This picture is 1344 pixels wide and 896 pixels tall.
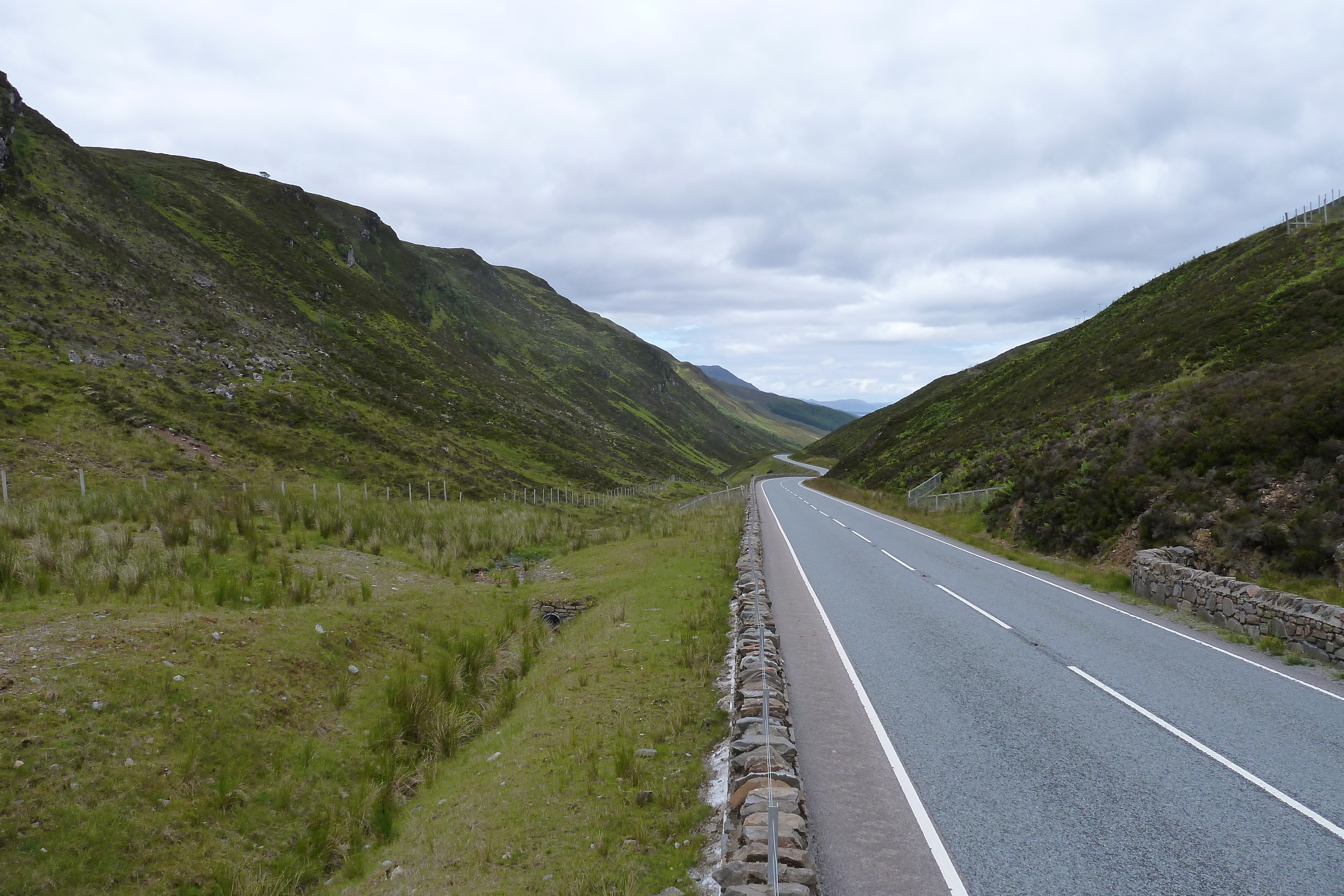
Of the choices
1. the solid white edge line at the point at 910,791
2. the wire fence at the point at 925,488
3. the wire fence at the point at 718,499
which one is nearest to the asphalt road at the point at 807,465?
the wire fence at the point at 718,499

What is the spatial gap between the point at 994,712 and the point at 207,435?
134 ft

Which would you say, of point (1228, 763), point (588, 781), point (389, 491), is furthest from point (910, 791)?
point (389, 491)

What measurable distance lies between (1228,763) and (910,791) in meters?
3.22

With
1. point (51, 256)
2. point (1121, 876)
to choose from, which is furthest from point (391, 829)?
point (51, 256)

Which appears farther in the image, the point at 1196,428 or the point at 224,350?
the point at 224,350

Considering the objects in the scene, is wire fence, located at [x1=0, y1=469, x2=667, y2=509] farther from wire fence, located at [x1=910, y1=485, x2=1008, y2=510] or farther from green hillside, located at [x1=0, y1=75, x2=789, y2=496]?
wire fence, located at [x1=910, y1=485, x2=1008, y2=510]

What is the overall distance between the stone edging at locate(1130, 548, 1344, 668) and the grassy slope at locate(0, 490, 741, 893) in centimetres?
883

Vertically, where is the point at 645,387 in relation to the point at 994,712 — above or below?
above

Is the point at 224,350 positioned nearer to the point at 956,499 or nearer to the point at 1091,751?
the point at 956,499

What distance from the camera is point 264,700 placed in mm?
8406

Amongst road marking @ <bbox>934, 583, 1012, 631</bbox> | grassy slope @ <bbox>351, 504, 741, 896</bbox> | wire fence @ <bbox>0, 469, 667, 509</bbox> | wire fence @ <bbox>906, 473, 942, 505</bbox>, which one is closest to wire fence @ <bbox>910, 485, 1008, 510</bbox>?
wire fence @ <bbox>906, 473, 942, 505</bbox>

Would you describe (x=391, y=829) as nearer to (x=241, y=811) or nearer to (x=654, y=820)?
Answer: (x=241, y=811)

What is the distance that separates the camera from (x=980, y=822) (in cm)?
552

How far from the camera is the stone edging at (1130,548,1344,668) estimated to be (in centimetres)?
984
